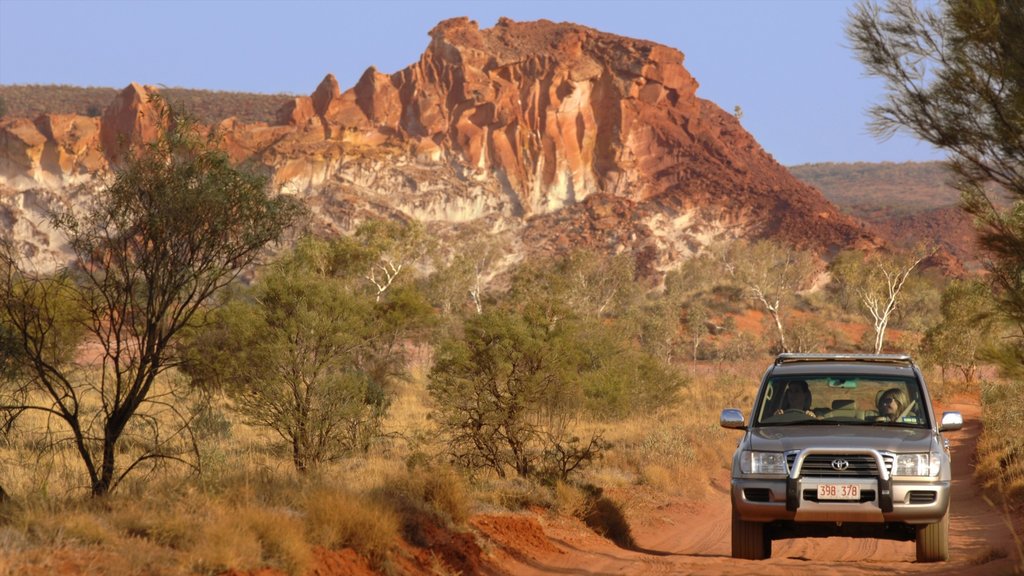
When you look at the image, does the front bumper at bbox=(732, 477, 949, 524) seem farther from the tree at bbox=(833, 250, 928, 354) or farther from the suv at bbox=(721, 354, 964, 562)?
the tree at bbox=(833, 250, 928, 354)

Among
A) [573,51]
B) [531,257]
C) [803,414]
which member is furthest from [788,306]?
[803,414]

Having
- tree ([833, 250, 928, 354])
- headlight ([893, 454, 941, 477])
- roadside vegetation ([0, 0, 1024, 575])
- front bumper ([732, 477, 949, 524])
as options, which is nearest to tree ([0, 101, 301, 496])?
roadside vegetation ([0, 0, 1024, 575])

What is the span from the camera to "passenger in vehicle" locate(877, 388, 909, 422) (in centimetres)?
1073

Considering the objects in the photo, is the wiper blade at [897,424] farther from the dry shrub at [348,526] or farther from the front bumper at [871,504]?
A: the dry shrub at [348,526]

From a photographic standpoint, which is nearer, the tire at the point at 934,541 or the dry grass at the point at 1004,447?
the tire at the point at 934,541

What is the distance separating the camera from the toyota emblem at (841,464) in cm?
964

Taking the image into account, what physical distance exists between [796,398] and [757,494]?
5.29 feet

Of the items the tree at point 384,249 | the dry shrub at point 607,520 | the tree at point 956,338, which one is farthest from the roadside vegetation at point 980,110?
the tree at point 384,249

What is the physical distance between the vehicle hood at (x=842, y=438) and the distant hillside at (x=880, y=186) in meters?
131

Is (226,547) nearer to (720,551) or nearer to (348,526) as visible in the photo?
(348,526)

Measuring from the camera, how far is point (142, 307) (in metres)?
12.2

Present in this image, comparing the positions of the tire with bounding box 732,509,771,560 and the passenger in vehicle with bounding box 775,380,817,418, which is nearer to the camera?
the tire with bounding box 732,509,771,560

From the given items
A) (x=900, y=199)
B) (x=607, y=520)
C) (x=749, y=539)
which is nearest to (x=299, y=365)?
(x=607, y=520)

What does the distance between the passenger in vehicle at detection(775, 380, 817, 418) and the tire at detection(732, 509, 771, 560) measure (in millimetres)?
1288
